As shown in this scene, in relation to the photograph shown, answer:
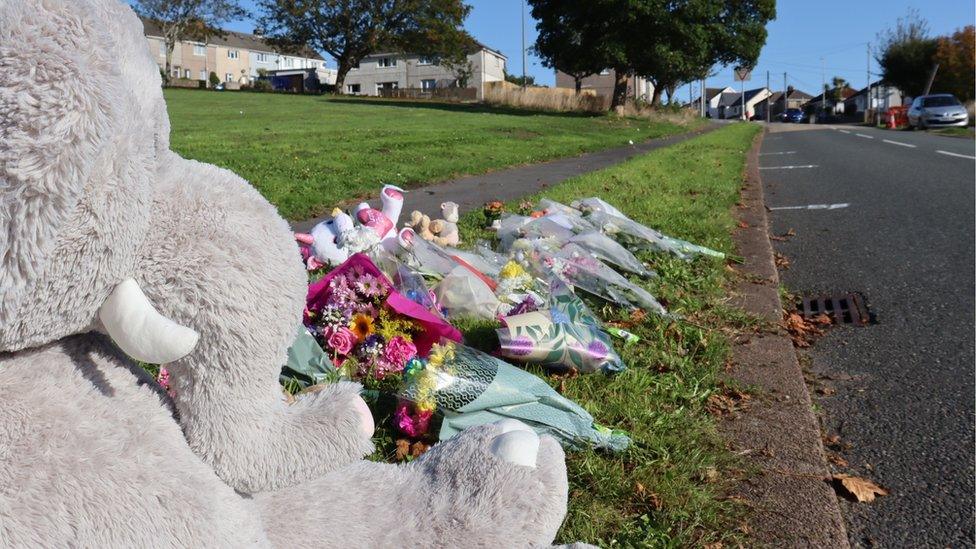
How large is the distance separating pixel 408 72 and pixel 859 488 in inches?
3390

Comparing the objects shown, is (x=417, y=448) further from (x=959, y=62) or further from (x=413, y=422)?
(x=959, y=62)

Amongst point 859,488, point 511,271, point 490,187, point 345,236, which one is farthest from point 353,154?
point 859,488

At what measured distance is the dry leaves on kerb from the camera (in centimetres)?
231

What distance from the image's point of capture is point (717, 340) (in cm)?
347

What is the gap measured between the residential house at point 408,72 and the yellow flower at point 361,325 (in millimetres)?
78659

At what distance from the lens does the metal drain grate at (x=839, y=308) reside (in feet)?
14.1

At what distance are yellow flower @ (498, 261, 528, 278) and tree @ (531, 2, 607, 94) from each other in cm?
2976

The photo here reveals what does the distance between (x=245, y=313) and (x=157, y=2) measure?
60075 millimetres

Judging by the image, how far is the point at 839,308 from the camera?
14.8 feet

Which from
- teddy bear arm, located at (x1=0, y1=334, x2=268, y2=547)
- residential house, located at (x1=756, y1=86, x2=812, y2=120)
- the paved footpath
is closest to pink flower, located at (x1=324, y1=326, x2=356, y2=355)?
teddy bear arm, located at (x1=0, y1=334, x2=268, y2=547)

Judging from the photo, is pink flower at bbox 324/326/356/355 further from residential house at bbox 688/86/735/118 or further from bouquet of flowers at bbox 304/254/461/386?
→ residential house at bbox 688/86/735/118

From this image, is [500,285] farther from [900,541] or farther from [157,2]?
[157,2]

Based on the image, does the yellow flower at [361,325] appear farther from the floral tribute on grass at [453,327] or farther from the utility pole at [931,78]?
the utility pole at [931,78]

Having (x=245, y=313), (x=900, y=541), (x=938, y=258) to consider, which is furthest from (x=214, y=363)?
(x=938, y=258)
